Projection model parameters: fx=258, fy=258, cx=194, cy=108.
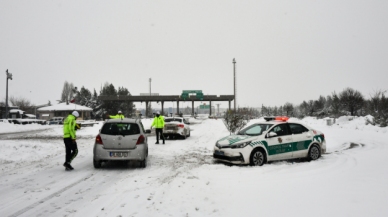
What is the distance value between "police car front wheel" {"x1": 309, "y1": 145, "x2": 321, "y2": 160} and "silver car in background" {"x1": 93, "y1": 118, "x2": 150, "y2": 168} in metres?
5.92

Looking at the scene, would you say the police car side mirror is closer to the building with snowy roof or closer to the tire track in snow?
the tire track in snow

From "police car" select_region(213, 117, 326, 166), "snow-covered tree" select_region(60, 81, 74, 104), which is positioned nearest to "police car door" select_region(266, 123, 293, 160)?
"police car" select_region(213, 117, 326, 166)

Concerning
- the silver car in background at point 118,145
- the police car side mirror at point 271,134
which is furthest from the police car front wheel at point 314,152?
the silver car in background at point 118,145

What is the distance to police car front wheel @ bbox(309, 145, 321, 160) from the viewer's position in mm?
9315

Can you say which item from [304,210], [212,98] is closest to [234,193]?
[304,210]

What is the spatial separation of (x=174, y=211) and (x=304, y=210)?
2.20 m

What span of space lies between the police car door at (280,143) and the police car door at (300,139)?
21cm

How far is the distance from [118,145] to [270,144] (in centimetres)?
482

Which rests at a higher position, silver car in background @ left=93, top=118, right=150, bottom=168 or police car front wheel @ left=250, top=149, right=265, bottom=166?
silver car in background @ left=93, top=118, right=150, bottom=168

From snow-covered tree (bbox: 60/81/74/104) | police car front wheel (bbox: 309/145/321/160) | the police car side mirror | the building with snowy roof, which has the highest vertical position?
snow-covered tree (bbox: 60/81/74/104)

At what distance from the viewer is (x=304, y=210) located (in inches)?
172

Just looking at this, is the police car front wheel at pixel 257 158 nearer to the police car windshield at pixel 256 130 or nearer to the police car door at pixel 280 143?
the police car door at pixel 280 143

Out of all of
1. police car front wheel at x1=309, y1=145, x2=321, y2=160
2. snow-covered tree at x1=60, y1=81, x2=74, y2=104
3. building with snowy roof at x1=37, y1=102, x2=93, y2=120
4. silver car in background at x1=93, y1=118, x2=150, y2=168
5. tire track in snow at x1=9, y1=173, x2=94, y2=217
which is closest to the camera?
tire track in snow at x1=9, y1=173, x2=94, y2=217

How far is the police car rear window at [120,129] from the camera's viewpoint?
25.9 feet
